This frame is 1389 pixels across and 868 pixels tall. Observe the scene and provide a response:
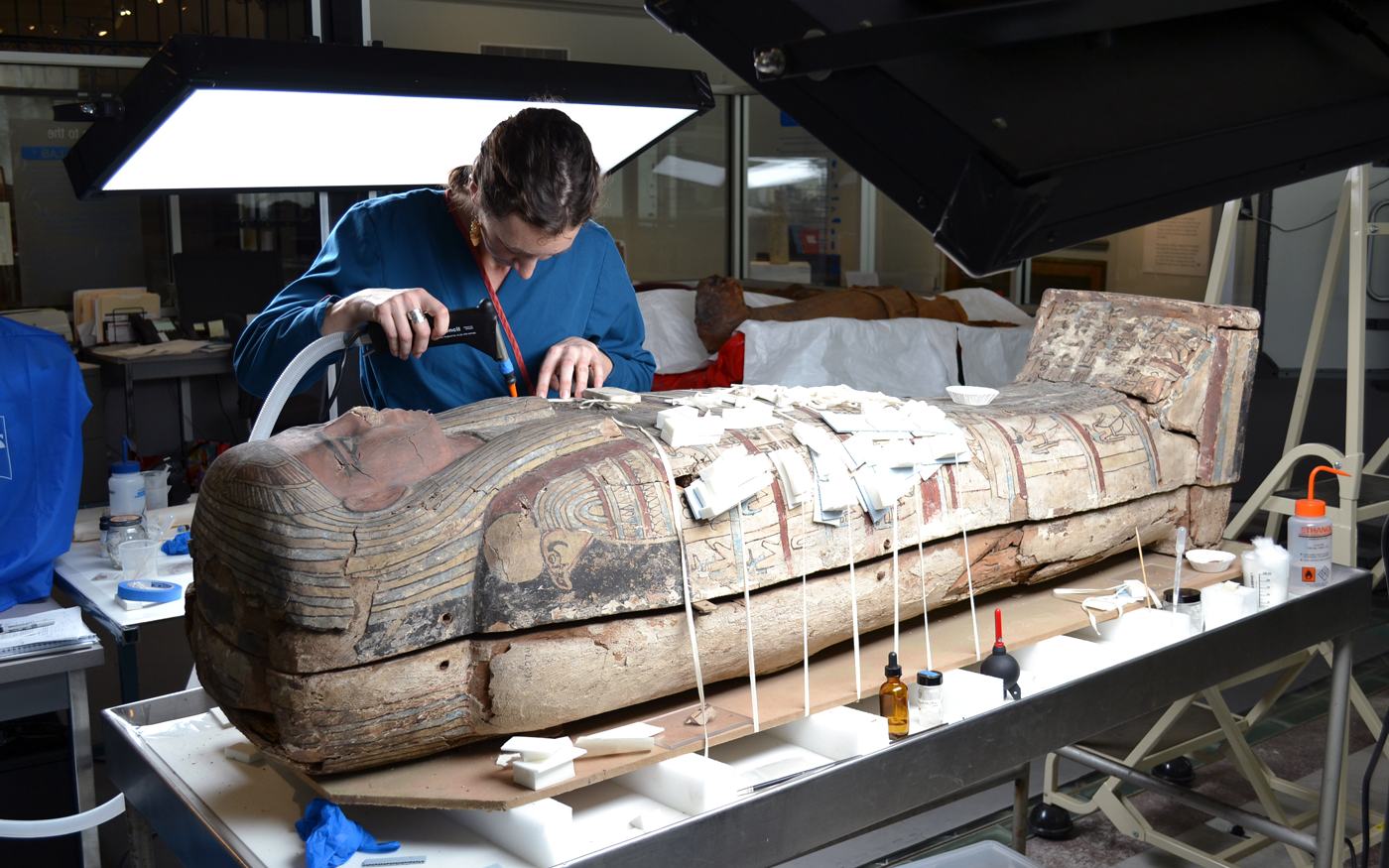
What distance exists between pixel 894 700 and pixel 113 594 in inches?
77.1

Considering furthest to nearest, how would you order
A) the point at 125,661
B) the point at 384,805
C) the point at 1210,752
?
the point at 1210,752
the point at 125,661
the point at 384,805

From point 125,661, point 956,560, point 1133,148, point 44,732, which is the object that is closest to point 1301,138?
point 1133,148

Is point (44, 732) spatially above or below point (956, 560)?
below

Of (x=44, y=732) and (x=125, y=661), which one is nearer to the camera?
(x=125, y=661)

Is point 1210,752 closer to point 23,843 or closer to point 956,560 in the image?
point 956,560

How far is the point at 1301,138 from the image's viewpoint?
976mm

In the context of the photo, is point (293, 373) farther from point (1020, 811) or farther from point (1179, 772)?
point (1179, 772)

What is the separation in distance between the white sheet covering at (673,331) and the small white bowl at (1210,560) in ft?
9.58

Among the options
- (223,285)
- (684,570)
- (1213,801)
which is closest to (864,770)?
(684,570)

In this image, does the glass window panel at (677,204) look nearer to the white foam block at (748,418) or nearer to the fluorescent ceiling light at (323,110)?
the fluorescent ceiling light at (323,110)

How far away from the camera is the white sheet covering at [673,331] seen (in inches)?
196

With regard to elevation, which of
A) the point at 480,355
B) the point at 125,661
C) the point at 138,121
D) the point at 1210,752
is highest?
the point at 138,121

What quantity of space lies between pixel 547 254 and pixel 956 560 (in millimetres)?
894

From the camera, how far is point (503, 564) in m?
1.41
